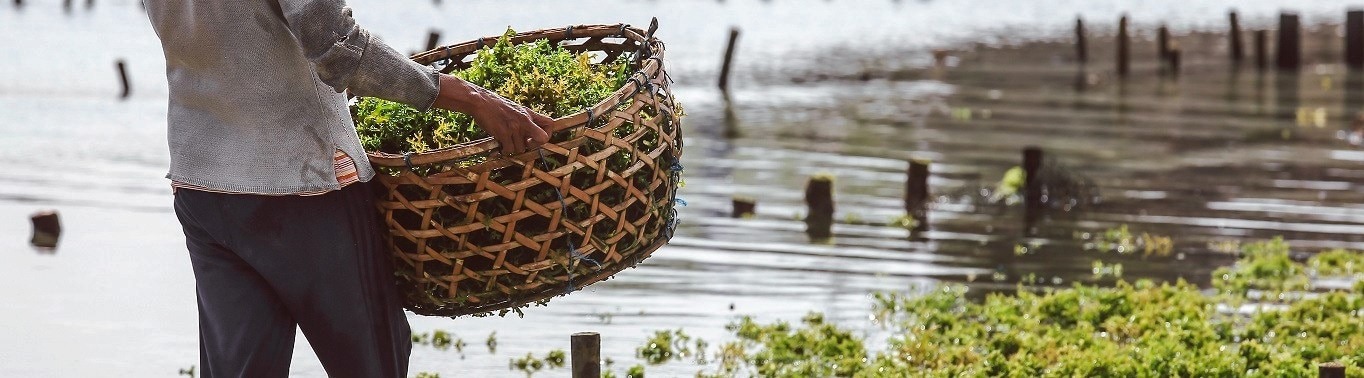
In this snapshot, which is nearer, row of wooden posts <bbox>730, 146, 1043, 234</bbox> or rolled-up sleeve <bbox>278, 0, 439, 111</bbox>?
rolled-up sleeve <bbox>278, 0, 439, 111</bbox>

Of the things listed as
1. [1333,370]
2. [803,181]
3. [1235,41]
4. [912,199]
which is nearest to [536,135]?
[1333,370]

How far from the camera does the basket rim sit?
155 inches

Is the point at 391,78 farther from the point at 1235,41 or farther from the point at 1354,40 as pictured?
the point at 1235,41

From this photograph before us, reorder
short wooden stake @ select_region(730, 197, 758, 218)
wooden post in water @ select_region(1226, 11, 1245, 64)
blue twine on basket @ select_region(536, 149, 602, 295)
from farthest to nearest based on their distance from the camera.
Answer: wooden post in water @ select_region(1226, 11, 1245, 64) < short wooden stake @ select_region(730, 197, 758, 218) < blue twine on basket @ select_region(536, 149, 602, 295)

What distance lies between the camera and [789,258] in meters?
9.91

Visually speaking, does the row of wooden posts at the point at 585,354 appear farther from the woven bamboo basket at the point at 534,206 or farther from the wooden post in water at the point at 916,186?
the wooden post in water at the point at 916,186

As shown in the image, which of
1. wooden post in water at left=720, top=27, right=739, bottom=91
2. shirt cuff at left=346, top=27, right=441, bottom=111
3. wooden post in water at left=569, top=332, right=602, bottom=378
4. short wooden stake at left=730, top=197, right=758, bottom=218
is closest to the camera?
shirt cuff at left=346, top=27, right=441, bottom=111

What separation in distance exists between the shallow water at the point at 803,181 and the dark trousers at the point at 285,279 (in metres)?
2.73

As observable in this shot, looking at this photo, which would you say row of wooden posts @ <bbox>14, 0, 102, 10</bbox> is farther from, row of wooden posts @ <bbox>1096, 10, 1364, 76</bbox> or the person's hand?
the person's hand

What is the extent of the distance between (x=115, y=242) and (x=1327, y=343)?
685 cm

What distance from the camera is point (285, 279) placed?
3.90 m

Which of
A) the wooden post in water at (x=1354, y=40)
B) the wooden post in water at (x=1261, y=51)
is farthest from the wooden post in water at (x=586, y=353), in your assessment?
the wooden post in water at (x=1354, y=40)

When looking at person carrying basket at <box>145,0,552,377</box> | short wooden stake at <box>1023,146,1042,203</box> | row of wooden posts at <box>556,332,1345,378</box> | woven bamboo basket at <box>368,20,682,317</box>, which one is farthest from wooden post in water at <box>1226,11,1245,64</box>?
person carrying basket at <box>145,0,552,377</box>

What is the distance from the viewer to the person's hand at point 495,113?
3.91 m
